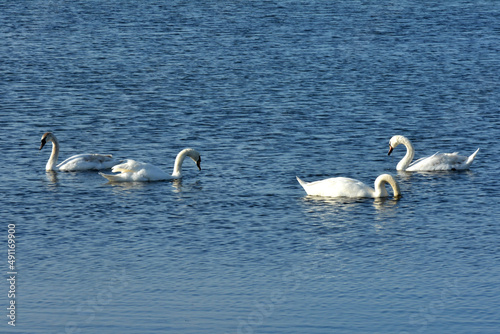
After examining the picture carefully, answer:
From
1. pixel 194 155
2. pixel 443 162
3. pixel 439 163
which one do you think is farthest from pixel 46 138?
pixel 443 162

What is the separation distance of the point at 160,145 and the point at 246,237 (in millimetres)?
10599

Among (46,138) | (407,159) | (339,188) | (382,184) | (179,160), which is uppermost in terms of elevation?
(46,138)

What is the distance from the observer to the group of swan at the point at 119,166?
28.3 metres

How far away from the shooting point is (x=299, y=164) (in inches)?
1175

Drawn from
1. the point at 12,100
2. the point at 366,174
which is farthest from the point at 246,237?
the point at 12,100

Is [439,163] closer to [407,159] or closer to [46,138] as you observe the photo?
[407,159]

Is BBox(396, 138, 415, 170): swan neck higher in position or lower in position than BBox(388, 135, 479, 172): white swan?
higher

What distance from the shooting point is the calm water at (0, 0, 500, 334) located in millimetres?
18406

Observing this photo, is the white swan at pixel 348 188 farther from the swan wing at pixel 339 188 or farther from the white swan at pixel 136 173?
the white swan at pixel 136 173

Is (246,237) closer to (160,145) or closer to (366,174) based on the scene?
(366,174)

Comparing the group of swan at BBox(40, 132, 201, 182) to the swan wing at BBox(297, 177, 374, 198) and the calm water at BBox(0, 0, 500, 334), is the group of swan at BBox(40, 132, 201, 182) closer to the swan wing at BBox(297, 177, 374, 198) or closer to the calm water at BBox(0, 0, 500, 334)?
the calm water at BBox(0, 0, 500, 334)

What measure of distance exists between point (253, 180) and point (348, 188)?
2884 mm

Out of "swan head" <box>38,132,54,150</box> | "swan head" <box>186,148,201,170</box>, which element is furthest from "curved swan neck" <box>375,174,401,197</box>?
"swan head" <box>38,132,54,150</box>

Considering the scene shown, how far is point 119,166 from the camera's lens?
2853 centimetres
